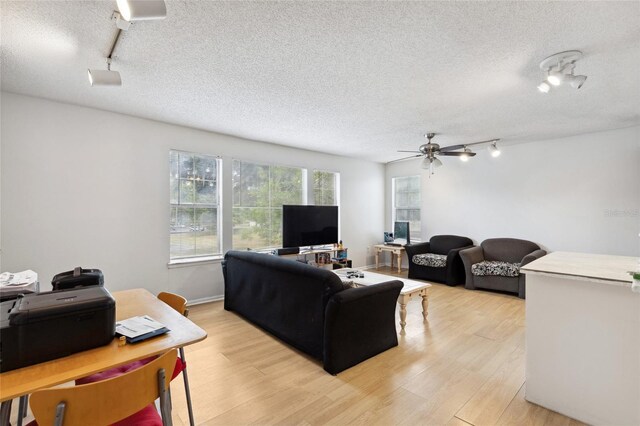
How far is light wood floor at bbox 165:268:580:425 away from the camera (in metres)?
1.98

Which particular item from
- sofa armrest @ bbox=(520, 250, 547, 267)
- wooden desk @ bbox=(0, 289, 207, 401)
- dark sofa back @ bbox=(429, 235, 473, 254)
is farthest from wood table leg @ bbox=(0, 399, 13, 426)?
dark sofa back @ bbox=(429, 235, 473, 254)

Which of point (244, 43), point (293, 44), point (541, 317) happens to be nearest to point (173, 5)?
point (244, 43)

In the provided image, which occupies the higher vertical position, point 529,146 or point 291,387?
point 529,146

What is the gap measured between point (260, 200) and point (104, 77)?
3.03m

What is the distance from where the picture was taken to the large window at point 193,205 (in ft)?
13.9

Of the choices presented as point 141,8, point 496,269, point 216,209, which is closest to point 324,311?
point 141,8

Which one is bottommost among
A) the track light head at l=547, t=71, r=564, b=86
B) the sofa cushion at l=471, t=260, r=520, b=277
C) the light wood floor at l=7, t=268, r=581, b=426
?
the light wood floor at l=7, t=268, r=581, b=426

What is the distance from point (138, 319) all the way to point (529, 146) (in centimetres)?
627

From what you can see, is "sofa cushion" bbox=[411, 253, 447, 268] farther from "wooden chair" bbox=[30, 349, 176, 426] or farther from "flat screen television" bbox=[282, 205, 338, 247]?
"wooden chair" bbox=[30, 349, 176, 426]

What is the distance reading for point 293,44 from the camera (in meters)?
2.20

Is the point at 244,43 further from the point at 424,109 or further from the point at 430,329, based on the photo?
the point at 430,329

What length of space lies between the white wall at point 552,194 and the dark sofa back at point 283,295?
14.9 feet

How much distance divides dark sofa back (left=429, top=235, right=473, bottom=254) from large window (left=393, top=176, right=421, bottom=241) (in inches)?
23.3

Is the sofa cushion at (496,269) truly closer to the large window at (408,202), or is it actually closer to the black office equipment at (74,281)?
the large window at (408,202)
